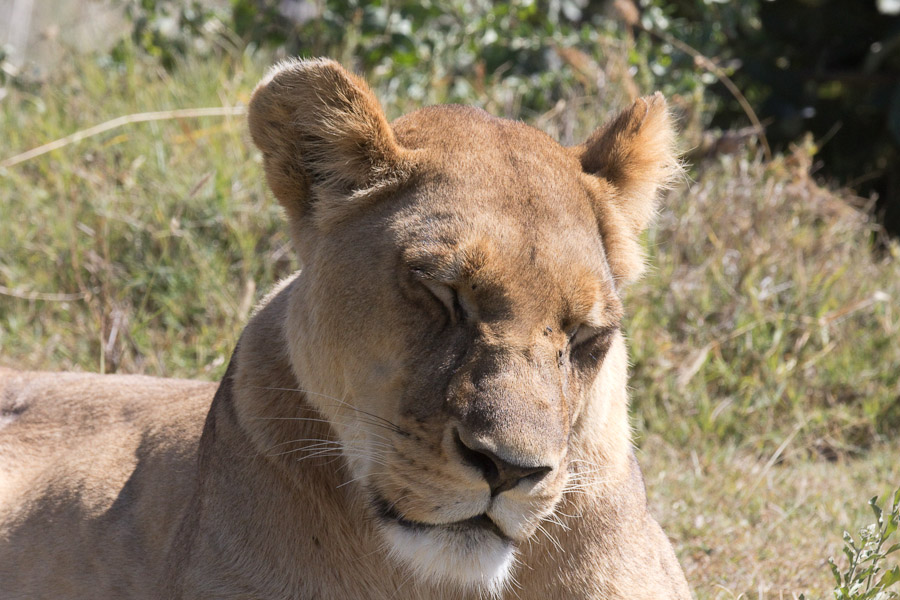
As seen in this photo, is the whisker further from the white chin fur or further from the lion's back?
the lion's back

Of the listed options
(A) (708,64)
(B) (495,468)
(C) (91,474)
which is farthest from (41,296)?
(A) (708,64)

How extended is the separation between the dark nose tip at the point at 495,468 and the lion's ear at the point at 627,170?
0.78 metres

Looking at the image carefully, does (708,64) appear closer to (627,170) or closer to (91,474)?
(627,170)

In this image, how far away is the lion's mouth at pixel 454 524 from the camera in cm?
221

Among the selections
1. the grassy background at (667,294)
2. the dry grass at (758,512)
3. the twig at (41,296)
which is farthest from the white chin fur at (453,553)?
the twig at (41,296)

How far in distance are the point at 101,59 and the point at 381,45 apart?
1853 mm

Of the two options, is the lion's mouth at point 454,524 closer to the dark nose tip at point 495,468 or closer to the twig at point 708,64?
the dark nose tip at point 495,468

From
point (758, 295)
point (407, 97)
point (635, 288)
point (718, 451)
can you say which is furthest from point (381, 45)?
point (718, 451)

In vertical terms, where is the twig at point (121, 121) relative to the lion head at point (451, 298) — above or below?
below

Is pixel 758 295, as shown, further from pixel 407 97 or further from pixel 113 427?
pixel 113 427

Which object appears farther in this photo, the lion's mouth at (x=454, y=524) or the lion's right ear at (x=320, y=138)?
the lion's right ear at (x=320, y=138)

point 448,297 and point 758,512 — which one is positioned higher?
point 448,297

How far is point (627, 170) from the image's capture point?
9.10 ft

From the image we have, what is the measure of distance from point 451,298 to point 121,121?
4.14m
